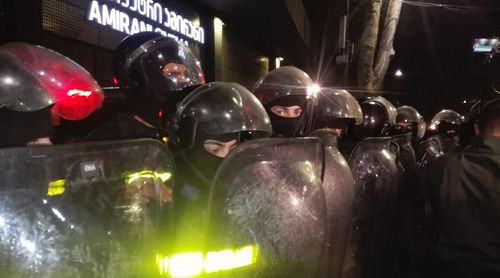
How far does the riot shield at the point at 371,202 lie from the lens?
334 centimetres

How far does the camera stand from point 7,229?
4.16ft

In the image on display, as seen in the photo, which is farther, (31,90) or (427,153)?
(427,153)

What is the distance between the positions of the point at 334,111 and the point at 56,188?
330cm

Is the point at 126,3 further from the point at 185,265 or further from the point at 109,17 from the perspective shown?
the point at 185,265

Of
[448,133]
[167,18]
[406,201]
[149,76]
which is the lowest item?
[406,201]

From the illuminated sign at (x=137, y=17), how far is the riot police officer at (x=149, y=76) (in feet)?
6.73

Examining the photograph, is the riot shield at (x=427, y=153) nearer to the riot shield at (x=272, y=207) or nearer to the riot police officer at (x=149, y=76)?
the riot police officer at (x=149, y=76)

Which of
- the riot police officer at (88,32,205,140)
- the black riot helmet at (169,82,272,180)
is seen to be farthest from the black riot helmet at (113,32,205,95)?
the black riot helmet at (169,82,272,180)

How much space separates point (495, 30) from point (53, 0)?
1894 centimetres

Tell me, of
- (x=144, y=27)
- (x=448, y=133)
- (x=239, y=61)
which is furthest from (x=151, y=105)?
(x=239, y=61)

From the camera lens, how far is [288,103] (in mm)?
3652

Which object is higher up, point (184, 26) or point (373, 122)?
point (184, 26)

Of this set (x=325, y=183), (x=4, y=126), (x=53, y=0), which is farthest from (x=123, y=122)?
(x=53, y=0)

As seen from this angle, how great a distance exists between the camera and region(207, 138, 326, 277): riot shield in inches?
64.4
